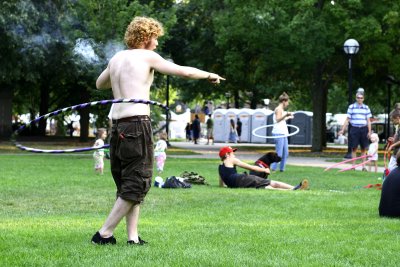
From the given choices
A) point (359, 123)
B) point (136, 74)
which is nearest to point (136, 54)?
point (136, 74)

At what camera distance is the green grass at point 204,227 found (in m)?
6.68

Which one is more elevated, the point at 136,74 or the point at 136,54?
the point at 136,54

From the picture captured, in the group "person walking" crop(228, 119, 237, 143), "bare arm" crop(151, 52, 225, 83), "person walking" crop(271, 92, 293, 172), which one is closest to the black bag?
"person walking" crop(271, 92, 293, 172)

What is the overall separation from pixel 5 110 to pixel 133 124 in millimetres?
33869

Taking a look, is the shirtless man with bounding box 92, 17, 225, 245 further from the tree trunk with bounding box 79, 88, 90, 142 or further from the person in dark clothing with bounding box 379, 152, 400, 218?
the tree trunk with bounding box 79, 88, 90, 142

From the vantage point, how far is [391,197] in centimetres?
984

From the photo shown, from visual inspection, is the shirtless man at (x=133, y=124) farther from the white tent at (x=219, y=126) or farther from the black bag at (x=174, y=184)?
the white tent at (x=219, y=126)

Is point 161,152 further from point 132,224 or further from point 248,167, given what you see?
point 132,224

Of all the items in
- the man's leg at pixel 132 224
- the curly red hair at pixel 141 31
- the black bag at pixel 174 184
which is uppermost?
the curly red hair at pixel 141 31

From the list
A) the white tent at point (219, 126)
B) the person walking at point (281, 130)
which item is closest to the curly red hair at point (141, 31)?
the person walking at point (281, 130)

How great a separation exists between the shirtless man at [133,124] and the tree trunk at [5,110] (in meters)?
33.0

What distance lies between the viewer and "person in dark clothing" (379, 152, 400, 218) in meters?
9.77

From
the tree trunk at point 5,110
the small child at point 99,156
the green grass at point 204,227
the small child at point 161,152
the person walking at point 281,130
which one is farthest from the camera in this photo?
the tree trunk at point 5,110

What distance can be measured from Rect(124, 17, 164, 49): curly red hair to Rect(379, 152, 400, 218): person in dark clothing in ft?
12.5
